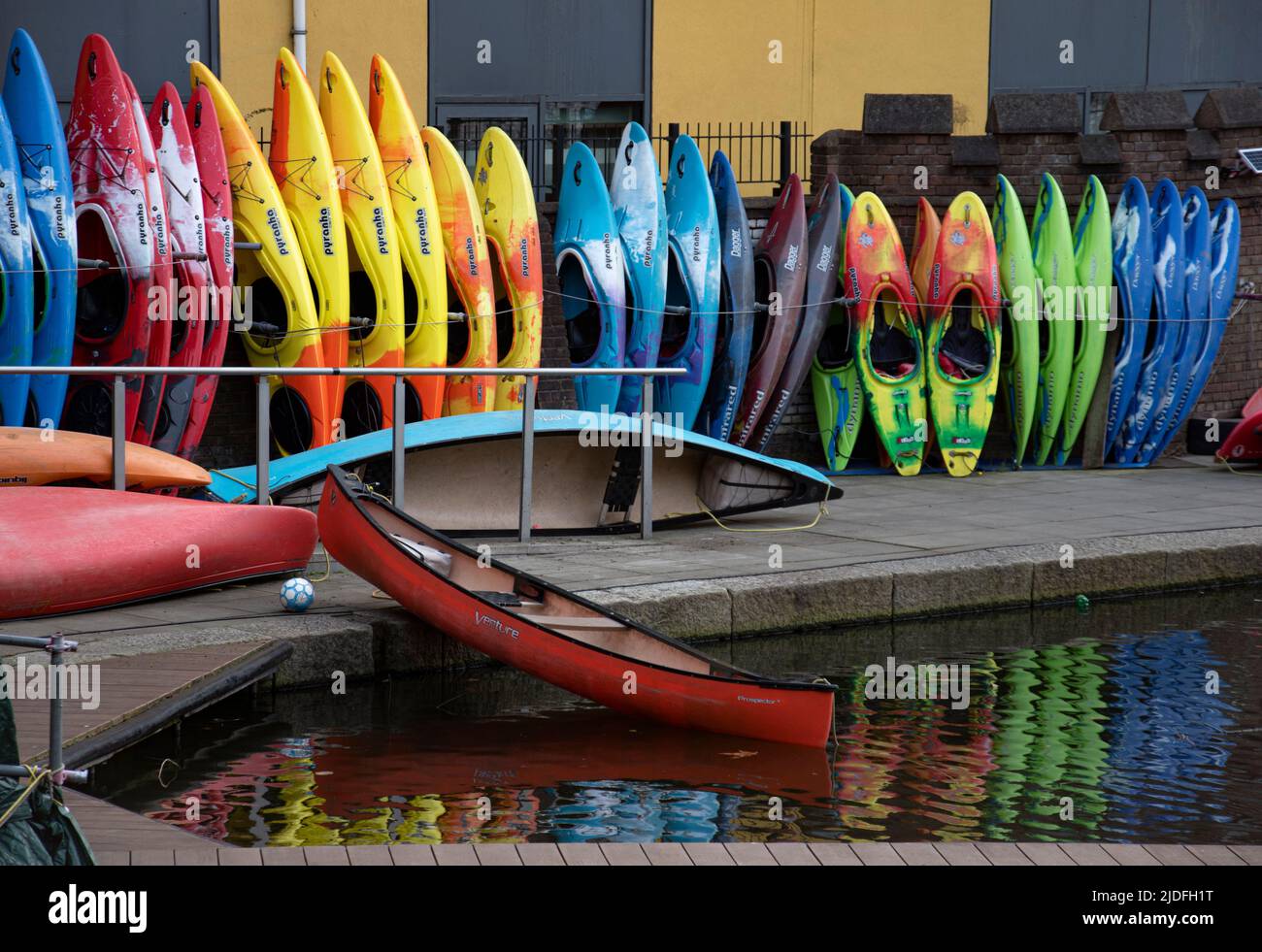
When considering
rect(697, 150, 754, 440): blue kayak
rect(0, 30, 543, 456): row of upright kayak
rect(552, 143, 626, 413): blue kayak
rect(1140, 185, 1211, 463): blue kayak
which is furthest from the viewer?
rect(1140, 185, 1211, 463): blue kayak

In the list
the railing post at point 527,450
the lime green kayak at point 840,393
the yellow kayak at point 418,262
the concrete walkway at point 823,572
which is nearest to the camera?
the concrete walkway at point 823,572

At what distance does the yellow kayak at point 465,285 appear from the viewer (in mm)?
10992

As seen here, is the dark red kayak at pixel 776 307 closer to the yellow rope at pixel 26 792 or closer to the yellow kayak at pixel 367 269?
the yellow kayak at pixel 367 269

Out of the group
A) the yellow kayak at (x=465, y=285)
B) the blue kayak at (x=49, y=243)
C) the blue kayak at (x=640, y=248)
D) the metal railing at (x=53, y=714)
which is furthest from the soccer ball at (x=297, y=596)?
the blue kayak at (x=640, y=248)

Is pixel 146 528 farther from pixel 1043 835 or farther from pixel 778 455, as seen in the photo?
pixel 778 455

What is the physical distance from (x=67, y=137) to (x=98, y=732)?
529 centimetres

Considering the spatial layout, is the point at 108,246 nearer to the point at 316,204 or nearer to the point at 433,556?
the point at 316,204

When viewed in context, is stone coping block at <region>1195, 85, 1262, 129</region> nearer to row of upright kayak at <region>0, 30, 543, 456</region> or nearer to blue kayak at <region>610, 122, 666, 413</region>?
blue kayak at <region>610, 122, 666, 413</region>

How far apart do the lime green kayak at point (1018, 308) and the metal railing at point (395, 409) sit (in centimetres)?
412

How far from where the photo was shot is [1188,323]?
1303cm

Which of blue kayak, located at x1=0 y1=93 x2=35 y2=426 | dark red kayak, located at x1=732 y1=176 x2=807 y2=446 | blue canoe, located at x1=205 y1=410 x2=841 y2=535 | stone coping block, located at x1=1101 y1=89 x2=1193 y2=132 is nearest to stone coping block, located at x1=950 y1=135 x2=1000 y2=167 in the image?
stone coping block, located at x1=1101 y1=89 x2=1193 y2=132

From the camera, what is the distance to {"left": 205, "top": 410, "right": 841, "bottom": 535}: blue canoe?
899cm

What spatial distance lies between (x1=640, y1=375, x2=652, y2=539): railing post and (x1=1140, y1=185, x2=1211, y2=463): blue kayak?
210 inches

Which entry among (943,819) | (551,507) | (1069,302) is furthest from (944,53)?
(943,819)
